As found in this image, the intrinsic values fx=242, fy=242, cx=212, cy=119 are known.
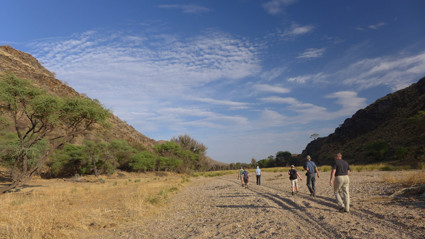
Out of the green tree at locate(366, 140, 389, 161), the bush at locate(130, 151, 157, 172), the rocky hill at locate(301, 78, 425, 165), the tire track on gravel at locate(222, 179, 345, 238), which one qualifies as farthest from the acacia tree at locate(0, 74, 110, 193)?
the green tree at locate(366, 140, 389, 161)

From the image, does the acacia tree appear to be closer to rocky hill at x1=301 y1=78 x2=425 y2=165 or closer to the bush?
the bush

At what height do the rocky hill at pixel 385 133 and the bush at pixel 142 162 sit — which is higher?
the rocky hill at pixel 385 133

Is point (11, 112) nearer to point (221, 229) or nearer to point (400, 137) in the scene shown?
point (221, 229)

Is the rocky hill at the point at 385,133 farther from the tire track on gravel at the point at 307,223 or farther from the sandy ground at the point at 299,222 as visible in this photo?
the tire track on gravel at the point at 307,223

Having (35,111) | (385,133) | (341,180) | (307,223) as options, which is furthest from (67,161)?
(385,133)

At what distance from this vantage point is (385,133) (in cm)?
6412

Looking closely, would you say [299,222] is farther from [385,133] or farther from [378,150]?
[385,133]

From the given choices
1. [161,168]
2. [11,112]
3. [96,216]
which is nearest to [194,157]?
[161,168]

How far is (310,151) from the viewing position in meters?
102

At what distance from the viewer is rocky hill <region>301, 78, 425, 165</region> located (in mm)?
50344

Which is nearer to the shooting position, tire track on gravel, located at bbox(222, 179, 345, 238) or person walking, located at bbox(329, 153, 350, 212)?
tire track on gravel, located at bbox(222, 179, 345, 238)

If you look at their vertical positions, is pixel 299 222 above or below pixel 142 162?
below

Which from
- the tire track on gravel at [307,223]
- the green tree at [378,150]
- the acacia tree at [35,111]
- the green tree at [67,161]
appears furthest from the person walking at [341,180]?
the green tree at [378,150]

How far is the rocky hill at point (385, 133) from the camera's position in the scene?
50344mm
